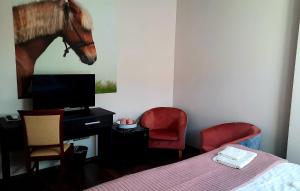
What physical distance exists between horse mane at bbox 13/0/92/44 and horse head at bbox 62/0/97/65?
0.04 m

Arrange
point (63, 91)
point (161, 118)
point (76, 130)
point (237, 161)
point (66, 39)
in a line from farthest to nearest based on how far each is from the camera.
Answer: point (161, 118) < point (66, 39) < point (63, 91) < point (76, 130) < point (237, 161)

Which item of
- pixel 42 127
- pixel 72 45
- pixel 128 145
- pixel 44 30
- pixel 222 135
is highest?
pixel 44 30

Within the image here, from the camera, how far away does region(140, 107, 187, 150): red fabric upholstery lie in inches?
152

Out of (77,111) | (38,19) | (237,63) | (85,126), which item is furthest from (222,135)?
(38,19)

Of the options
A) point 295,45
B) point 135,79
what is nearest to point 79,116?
point 135,79

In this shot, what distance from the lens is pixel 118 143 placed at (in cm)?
364

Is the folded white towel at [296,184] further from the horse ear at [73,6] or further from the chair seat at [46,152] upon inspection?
the horse ear at [73,6]

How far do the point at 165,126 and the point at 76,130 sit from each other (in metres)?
→ 1.65

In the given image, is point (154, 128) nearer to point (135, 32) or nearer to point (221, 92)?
point (221, 92)

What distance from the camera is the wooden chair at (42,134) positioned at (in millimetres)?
2645

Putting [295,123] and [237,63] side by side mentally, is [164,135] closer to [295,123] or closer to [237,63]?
[237,63]

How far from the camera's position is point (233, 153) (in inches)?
90.2

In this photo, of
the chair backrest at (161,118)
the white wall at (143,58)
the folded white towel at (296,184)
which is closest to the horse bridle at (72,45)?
the white wall at (143,58)

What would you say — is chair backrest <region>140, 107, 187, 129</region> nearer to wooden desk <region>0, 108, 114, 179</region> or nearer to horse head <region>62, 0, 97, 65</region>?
wooden desk <region>0, 108, 114, 179</region>
